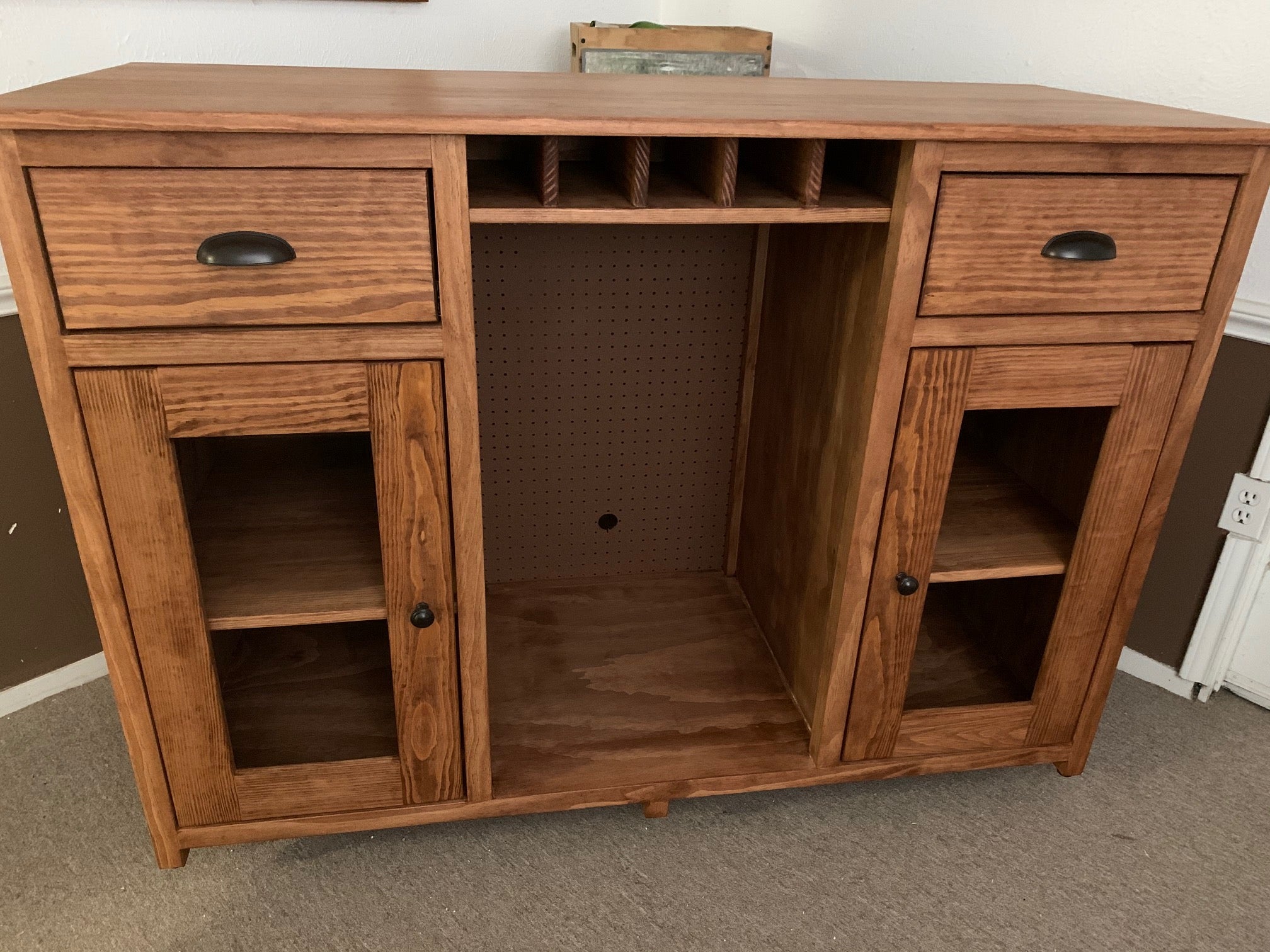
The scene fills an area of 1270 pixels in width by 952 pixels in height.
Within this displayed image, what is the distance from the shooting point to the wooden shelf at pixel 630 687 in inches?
55.9

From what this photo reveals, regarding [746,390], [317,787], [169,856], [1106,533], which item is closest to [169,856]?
[169,856]

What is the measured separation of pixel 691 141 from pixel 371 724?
95cm

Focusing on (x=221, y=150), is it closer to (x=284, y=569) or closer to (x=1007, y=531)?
(x=284, y=569)

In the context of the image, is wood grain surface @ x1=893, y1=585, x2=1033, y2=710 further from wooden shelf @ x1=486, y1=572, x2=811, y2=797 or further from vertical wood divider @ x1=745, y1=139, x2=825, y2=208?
vertical wood divider @ x1=745, y1=139, x2=825, y2=208

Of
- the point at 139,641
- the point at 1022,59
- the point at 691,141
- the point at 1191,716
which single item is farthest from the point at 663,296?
the point at 1191,716

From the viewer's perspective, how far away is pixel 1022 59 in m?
1.62

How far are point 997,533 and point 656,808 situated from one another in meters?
0.67

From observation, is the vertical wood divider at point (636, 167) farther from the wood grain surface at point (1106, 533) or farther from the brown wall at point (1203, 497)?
the brown wall at point (1203, 497)

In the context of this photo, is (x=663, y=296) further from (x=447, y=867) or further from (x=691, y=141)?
(x=447, y=867)

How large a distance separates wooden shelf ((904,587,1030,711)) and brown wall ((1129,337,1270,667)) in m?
0.37

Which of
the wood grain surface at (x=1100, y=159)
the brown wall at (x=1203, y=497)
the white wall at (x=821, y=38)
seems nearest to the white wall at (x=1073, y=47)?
the white wall at (x=821, y=38)

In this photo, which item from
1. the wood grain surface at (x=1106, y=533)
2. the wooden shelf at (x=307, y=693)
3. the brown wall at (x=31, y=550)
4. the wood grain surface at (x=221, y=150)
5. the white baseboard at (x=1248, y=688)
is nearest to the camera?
the wood grain surface at (x=221, y=150)

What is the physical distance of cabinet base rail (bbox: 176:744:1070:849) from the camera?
1.30 m

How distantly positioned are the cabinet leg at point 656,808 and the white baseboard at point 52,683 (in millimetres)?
990
